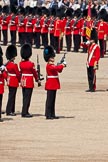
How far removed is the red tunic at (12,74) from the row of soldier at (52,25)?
471 inches

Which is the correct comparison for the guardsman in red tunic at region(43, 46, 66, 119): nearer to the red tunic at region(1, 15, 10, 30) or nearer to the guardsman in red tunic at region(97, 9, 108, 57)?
the guardsman in red tunic at region(97, 9, 108, 57)

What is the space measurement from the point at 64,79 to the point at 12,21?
9.90m

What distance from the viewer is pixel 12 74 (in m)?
21.0

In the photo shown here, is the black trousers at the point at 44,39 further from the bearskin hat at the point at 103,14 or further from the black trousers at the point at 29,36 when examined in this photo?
the bearskin hat at the point at 103,14

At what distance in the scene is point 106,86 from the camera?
84.8ft

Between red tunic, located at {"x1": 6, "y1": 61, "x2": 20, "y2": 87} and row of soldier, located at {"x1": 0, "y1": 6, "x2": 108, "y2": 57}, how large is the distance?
1197 cm

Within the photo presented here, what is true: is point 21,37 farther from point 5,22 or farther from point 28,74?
point 28,74

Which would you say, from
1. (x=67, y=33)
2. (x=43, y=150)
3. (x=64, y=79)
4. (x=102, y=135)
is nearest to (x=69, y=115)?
(x=102, y=135)

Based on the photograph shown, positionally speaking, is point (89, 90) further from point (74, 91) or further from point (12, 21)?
point (12, 21)

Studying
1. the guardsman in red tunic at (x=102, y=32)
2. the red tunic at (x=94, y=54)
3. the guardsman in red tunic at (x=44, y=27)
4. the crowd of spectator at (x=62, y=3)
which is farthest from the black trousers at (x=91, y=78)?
the crowd of spectator at (x=62, y=3)

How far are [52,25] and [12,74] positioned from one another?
14137 mm

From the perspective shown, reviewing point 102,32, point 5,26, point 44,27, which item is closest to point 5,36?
point 5,26

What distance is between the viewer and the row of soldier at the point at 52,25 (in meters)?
34.0

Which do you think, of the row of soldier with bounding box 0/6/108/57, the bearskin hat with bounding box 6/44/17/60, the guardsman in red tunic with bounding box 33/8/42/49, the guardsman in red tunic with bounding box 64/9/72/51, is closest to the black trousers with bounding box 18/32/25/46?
the row of soldier with bounding box 0/6/108/57
